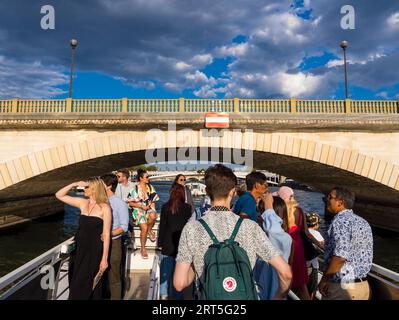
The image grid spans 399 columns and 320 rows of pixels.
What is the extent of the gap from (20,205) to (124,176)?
15202 millimetres

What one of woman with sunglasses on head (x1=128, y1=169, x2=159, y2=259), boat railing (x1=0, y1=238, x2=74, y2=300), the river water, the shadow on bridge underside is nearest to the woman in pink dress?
boat railing (x1=0, y1=238, x2=74, y2=300)

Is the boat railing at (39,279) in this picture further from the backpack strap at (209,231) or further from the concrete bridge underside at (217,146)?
A: the concrete bridge underside at (217,146)

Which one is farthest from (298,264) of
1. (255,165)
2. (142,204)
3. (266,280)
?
(255,165)

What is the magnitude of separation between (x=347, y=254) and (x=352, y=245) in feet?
0.36

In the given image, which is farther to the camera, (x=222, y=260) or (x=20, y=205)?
(x=20, y=205)

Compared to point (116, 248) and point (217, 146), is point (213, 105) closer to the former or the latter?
point (217, 146)

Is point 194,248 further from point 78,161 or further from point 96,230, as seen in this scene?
point 78,161

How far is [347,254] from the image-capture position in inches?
115

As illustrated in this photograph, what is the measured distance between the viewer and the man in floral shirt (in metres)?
2.95

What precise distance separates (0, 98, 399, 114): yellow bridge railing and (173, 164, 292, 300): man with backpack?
11118mm

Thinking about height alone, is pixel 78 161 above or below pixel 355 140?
below

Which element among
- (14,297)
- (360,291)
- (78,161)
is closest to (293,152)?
(78,161)

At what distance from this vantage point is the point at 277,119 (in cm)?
1253
